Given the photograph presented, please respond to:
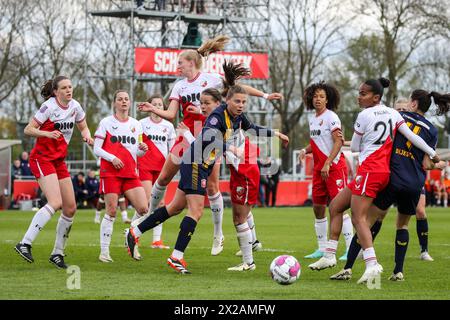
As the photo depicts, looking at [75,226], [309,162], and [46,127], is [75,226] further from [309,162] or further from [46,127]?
[309,162]

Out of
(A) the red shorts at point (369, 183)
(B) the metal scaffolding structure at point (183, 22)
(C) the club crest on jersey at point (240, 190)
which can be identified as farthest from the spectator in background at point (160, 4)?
(A) the red shorts at point (369, 183)

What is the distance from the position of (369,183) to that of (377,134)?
0.55 metres

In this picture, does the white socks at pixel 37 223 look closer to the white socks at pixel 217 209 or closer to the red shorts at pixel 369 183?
the white socks at pixel 217 209

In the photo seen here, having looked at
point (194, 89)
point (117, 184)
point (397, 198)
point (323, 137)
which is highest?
point (194, 89)

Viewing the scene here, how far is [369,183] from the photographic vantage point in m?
9.65

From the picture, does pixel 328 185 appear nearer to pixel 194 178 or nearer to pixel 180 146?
pixel 180 146

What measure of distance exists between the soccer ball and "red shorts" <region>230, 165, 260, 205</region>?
6.67 feet

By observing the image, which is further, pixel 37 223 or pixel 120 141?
pixel 120 141

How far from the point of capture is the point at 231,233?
18266 millimetres

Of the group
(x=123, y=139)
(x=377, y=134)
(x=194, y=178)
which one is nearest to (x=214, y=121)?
(x=194, y=178)

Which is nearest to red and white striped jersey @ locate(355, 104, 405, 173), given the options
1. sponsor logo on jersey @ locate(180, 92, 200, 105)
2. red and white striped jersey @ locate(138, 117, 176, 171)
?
sponsor logo on jersey @ locate(180, 92, 200, 105)

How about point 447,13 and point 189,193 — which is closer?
point 189,193
